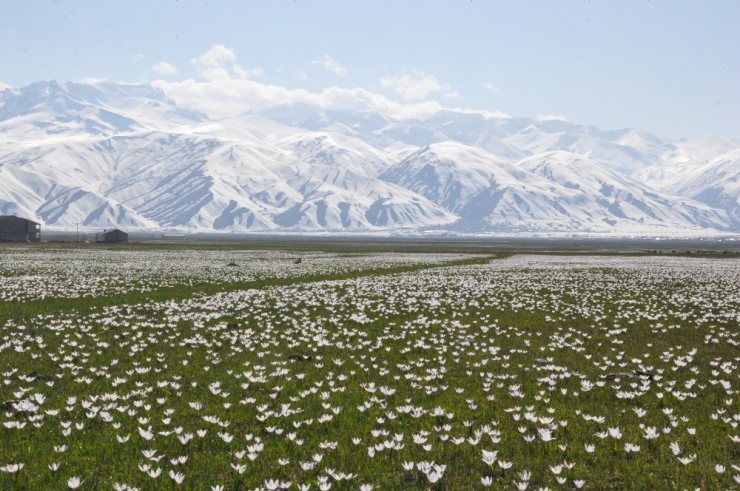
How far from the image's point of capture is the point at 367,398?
1129 centimetres

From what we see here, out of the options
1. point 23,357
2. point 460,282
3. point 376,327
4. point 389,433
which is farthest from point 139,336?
point 460,282

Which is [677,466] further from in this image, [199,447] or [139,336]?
[139,336]

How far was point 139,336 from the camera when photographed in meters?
17.7

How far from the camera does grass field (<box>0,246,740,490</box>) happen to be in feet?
26.1

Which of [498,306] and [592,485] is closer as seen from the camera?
[592,485]

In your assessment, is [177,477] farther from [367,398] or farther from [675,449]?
[675,449]

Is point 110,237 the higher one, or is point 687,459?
point 110,237

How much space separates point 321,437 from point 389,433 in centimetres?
102

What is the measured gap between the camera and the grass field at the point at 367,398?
26.1ft

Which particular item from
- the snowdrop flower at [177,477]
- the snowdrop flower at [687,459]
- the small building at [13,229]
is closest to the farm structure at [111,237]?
the small building at [13,229]

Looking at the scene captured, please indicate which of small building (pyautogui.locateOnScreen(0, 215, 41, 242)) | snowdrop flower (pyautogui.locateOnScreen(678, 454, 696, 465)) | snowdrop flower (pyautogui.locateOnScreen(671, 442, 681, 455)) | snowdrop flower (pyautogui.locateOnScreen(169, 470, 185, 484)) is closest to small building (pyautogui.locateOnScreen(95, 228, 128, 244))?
small building (pyautogui.locateOnScreen(0, 215, 41, 242))

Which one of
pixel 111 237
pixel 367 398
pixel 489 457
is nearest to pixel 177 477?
pixel 489 457

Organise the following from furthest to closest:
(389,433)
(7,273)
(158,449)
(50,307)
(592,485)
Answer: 1. (7,273)
2. (50,307)
3. (389,433)
4. (158,449)
5. (592,485)

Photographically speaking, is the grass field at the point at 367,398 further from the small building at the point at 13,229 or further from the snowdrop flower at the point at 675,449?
the small building at the point at 13,229
